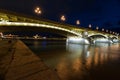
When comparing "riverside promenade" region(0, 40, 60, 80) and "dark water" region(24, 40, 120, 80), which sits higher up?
"riverside promenade" region(0, 40, 60, 80)

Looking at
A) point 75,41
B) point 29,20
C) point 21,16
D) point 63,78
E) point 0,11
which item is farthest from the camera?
point 75,41

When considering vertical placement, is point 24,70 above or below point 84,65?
above

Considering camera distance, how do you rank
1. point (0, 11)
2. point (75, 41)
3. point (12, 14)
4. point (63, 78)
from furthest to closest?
point (75, 41) → point (12, 14) → point (0, 11) → point (63, 78)

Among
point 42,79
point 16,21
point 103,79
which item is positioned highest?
point 16,21

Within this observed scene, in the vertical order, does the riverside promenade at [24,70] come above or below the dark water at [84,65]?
above

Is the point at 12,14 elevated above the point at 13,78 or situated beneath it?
elevated above

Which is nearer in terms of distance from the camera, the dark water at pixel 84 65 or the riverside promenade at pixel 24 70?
the riverside promenade at pixel 24 70

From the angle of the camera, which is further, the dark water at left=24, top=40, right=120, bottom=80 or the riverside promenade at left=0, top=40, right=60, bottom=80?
the dark water at left=24, top=40, right=120, bottom=80

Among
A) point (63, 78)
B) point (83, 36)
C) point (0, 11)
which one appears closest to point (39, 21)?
point (0, 11)

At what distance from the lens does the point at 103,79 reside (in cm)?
1041

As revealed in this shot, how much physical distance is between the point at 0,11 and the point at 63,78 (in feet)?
87.8

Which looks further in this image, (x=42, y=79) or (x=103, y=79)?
(x=103, y=79)

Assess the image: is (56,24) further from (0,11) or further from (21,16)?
(0,11)

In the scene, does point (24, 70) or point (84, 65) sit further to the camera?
point (84, 65)
